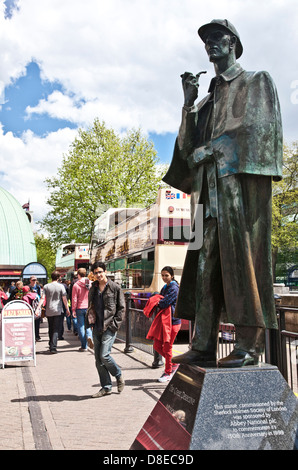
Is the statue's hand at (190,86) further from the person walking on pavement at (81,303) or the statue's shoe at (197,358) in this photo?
the person walking on pavement at (81,303)

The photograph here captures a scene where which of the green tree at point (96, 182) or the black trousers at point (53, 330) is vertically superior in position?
the green tree at point (96, 182)

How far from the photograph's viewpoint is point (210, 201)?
3.56 meters

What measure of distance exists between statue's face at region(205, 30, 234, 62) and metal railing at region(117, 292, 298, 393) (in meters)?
2.93

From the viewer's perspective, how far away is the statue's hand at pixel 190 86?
362 centimetres

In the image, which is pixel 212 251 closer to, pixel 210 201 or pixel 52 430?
pixel 210 201

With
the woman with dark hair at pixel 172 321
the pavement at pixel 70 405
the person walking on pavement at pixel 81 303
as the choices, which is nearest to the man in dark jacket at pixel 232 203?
the pavement at pixel 70 405

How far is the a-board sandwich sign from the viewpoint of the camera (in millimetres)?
Answer: 9570

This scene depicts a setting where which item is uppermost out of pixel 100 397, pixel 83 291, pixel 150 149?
pixel 150 149

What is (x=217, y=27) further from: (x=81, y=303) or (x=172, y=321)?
(x=81, y=303)

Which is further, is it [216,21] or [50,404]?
[50,404]

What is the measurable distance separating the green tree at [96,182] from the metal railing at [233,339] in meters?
16.3
